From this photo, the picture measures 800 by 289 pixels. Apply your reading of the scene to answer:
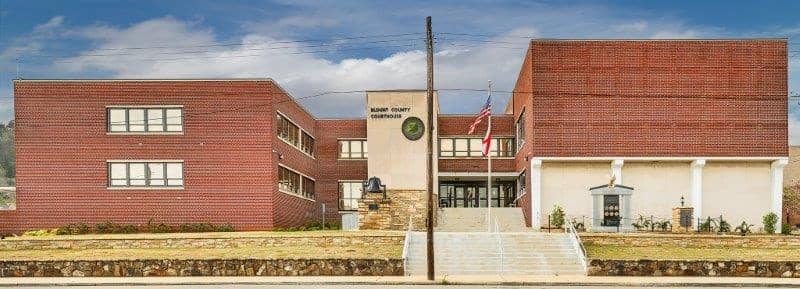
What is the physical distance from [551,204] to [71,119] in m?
23.5

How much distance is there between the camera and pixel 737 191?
44875 millimetres

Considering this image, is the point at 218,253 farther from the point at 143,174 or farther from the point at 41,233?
the point at 41,233

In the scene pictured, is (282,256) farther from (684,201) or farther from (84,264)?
(684,201)

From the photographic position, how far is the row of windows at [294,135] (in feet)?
155

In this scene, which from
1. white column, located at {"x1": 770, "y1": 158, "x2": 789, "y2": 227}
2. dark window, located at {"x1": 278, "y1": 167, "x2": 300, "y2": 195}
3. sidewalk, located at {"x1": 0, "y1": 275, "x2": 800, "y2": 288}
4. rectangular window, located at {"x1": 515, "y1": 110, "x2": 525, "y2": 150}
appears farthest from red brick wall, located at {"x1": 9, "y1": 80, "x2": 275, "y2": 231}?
white column, located at {"x1": 770, "y1": 158, "x2": 789, "y2": 227}

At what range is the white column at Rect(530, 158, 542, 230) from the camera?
1741 inches

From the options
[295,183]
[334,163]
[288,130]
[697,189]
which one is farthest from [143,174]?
[697,189]

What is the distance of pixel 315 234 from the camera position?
36.9 meters

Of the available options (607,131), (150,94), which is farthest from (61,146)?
(607,131)

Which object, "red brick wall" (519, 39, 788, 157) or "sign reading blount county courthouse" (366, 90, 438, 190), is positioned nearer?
"red brick wall" (519, 39, 788, 157)

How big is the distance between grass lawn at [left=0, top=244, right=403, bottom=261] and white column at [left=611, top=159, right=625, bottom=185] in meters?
14.7

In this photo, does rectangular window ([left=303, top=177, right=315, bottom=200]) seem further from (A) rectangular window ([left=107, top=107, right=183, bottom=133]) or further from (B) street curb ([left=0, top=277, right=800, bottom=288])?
(B) street curb ([left=0, top=277, right=800, bottom=288])

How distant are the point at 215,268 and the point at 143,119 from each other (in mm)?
16539

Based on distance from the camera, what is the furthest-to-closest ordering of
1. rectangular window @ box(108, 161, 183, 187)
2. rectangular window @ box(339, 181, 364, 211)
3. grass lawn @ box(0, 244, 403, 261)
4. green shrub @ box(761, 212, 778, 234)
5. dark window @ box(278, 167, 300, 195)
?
1. rectangular window @ box(339, 181, 364, 211)
2. dark window @ box(278, 167, 300, 195)
3. rectangular window @ box(108, 161, 183, 187)
4. green shrub @ box(761, 212, 778, 234)
5. grass lawn @ box(0, 244, 403, 261)
